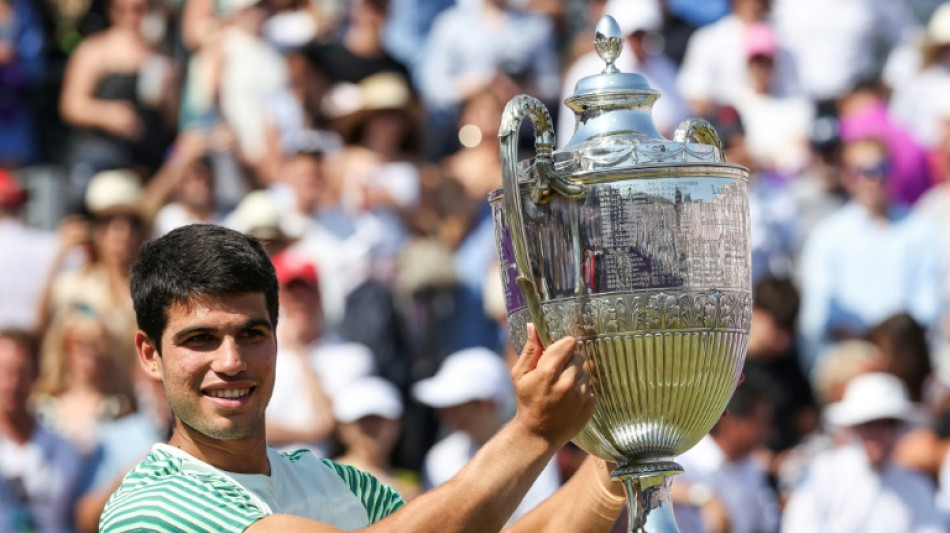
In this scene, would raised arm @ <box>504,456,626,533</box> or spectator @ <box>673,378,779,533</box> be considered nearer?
raised arm @ <box>504,456,626,533</box>

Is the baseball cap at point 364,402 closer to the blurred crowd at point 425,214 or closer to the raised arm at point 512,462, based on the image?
the blurred crowd at point 425,214

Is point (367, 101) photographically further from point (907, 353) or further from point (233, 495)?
point (233, 495)

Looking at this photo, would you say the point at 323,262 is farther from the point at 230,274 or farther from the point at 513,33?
the point at 230,274

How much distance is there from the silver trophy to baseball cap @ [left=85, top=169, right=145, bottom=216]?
235 inches

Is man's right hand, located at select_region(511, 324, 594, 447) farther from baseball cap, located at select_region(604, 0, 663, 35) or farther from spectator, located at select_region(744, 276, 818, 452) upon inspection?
baseball cap, located at select_region(604, 0, 663, 35)

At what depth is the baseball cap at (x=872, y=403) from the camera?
853 centimetres

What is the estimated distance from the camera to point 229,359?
13.3 feet

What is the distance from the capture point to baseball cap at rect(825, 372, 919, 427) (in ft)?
28.0

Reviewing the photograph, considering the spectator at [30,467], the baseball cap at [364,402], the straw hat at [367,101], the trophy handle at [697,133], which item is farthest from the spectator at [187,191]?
the trophy handle at [697,133]

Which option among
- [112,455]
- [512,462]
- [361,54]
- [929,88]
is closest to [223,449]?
[512,462]

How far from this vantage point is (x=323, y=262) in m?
9.65

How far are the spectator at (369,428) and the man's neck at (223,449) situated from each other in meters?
3.95

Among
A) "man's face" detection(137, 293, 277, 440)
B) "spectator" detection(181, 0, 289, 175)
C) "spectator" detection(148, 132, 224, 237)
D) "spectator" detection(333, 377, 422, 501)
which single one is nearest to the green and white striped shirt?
"man's face" detection(137, 293, 277, 440)

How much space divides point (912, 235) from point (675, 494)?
256 cm
